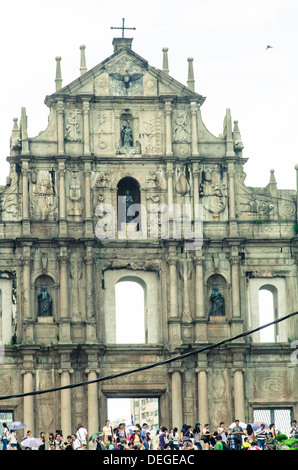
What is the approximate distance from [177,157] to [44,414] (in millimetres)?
10319

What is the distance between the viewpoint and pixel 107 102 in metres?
48.5

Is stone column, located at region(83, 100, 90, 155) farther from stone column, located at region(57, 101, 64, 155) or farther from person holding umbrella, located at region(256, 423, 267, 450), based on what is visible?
person holding umbrella, located at region(256, 423, 267, 450)

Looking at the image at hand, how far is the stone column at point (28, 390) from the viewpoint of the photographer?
4544 centimetres

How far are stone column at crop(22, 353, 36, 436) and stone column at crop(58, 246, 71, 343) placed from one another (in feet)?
4.41

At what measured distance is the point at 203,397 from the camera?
4612cm

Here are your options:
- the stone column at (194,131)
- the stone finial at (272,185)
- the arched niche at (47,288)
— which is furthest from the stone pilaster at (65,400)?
the stone finial at (272,185)

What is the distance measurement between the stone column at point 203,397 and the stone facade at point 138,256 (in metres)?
0.05

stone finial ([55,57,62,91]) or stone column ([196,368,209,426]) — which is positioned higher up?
stone finial ([55,57,62,91])

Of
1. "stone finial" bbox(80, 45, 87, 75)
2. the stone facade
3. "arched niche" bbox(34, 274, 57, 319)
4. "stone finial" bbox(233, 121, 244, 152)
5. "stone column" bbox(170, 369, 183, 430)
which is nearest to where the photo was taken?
"stone column" bbox(170, 369, 183, 430)

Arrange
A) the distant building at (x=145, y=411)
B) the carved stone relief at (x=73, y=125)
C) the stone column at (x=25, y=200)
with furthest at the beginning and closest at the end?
the distant building at (x=145, y=411)
the carved stone relief at (x=73, y=125)
the stone column at (x=25, y=200)

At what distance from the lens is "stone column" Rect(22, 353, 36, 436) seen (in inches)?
1789

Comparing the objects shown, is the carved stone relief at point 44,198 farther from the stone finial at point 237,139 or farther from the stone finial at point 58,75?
the stone finial at point 237,139

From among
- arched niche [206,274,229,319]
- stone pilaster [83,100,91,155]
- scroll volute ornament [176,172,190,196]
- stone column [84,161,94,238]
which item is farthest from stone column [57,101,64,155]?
arched niche [206,274,229,319]

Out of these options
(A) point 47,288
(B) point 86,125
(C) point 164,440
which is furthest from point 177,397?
(B) point 86,125
